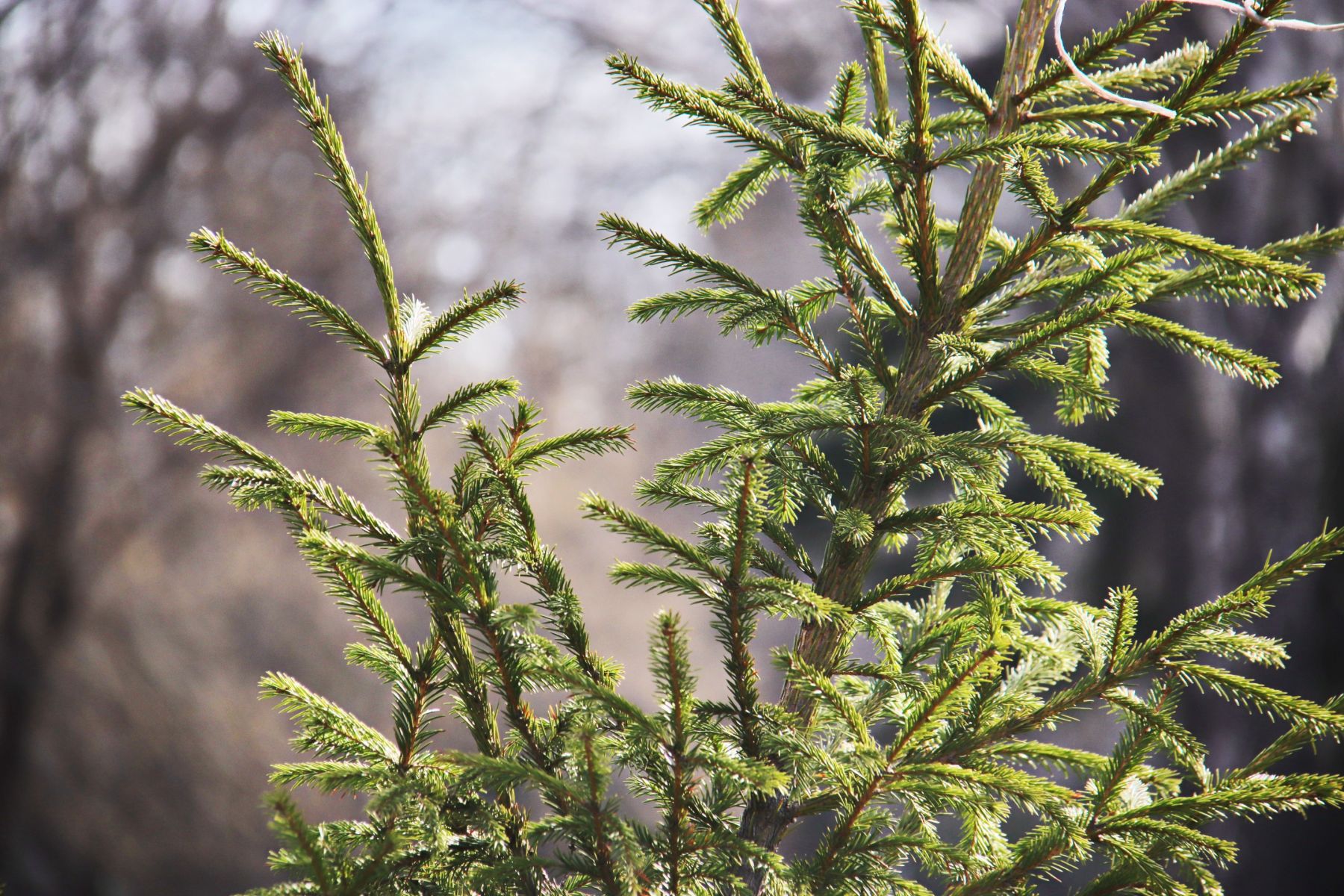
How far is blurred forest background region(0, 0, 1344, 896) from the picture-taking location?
1.25m

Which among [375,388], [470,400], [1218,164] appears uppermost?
[375,388]

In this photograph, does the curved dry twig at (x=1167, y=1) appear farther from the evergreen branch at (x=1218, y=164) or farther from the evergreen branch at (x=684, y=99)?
the evergreen branch at (x=684, y=99)

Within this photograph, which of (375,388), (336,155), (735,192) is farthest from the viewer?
(375,388)

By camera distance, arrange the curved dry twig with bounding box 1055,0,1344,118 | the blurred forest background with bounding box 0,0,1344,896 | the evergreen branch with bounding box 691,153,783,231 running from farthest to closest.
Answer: the blurred forest background with bounding box 0,0,1344,896, the evergreen branch with bounding box 691,153,783,231, the curved dry twig with bounding box 1055,0,1344,118

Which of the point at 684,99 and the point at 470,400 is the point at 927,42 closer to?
the point at 684,99

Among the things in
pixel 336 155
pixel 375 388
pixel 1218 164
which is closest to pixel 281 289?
pixel 336 155

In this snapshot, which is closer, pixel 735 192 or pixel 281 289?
pixel 281 289

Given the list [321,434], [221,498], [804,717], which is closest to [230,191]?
[221,498]

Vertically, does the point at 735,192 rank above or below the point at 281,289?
above

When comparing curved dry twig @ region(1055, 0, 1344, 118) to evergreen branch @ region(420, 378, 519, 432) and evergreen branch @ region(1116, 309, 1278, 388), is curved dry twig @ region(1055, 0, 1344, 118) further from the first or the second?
evergreen branch @ region(420, 378, 519, 432)

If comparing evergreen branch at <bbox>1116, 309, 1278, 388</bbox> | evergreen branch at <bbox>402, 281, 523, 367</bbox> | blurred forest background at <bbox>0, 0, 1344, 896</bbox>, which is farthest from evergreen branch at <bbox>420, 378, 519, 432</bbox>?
blurred forest background at <bbox>0, 0, 1344, 896</bbox>

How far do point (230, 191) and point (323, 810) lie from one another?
951mm

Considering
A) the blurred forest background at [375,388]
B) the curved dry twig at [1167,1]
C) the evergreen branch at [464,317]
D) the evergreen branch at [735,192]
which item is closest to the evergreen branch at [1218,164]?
the curved dry twig at [1167,1]

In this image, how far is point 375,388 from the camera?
4.22ft
